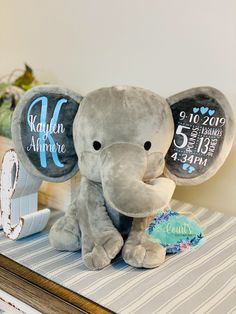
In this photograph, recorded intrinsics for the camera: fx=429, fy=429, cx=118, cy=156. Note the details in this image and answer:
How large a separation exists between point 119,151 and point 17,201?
0.92 feet

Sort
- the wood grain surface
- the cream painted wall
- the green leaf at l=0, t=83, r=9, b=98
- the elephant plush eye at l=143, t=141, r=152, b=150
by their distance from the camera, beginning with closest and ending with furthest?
the wood grain surface
the elephant plush eye at l=143, t=141, r=152, b=150
the cream painted wall
the green leaf at l=0, t=83, r=9, b=98

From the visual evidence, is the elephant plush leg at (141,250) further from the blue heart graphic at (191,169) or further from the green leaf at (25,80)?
the green leaf at (25,80)

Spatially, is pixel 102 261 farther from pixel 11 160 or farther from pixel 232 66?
pixel 232 66

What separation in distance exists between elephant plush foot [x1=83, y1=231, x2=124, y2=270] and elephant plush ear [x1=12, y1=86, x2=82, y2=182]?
0.17 m

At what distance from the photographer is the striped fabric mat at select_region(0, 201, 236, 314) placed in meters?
0.62

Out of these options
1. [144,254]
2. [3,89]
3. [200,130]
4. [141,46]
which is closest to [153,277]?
[144,254]

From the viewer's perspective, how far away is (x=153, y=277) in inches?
27.3

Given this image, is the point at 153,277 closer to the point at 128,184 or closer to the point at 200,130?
the point at 128,184

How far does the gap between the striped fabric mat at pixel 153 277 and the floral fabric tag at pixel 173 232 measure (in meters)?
0.02

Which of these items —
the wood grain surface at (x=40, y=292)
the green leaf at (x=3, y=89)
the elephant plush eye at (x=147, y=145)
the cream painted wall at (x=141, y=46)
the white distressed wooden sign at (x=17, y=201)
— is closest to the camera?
the wood grain surface at (x=40, y=292)

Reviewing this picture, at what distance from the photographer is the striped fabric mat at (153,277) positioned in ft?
→ 2.03

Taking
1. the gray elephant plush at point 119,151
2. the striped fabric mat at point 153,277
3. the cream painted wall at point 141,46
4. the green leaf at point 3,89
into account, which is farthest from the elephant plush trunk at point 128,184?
the green leaf at point 3,89

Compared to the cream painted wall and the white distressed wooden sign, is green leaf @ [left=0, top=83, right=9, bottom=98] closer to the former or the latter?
the cream painted wall

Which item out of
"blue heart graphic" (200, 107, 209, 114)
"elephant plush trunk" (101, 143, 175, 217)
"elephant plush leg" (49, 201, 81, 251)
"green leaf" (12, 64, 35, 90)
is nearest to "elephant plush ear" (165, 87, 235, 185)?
"blue heart graphic" (200, 107, 209, 114)
